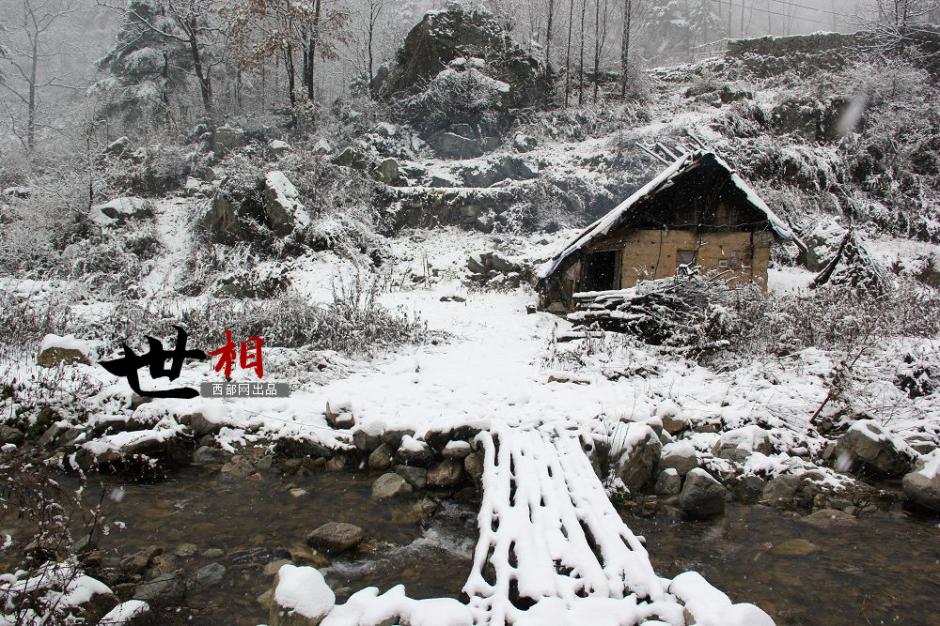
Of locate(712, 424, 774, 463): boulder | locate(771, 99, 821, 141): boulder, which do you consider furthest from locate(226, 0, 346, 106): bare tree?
locate(712, 424, 774, 463): boulder

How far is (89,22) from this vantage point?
1348 inches

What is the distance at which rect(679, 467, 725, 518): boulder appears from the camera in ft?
15.5

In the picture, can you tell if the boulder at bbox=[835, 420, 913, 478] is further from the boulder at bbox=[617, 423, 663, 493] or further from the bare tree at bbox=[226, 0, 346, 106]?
the bare tree at bbox=[226, 0, 346, 106]

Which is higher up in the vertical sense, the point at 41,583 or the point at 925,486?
the point at 41,583

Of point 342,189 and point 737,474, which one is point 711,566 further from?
point 342,189

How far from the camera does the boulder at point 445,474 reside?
5.14 meters

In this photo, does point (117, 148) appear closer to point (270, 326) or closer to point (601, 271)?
point (270, 326)

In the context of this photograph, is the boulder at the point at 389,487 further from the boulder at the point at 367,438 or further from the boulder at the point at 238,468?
the boulder at the point at 238,468

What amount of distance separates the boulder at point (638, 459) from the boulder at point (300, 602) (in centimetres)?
353

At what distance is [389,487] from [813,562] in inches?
160

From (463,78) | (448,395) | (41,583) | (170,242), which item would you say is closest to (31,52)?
(170,242)

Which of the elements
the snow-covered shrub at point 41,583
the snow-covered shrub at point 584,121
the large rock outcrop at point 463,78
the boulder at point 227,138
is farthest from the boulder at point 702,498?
the boulder at point 227,138

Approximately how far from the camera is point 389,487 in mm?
5051

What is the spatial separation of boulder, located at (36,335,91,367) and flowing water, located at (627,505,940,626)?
781 centimetres
